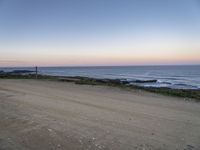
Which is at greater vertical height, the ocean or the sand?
the sand

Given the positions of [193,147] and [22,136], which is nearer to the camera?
[193,147]

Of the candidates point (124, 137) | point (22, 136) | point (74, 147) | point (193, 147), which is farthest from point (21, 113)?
point (193, 147)

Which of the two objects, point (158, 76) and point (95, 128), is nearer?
point (95, 128)

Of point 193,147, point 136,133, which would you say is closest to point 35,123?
point 136,133

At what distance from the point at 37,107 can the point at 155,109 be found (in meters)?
3.98

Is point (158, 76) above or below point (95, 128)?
below

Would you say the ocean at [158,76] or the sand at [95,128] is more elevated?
the sand at [95,128]

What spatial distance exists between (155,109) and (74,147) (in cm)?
393

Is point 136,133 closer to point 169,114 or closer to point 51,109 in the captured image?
point 169,114

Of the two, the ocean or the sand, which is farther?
the ocean

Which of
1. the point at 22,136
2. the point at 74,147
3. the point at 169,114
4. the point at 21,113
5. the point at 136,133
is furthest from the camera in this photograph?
the point at 169,114

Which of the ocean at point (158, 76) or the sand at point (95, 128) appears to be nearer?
the sand at point (95, 128)

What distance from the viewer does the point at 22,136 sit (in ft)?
12.8

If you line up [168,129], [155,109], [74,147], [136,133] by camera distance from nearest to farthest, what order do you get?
[74,147] < [136,133] < [168,129] < [155,109]
